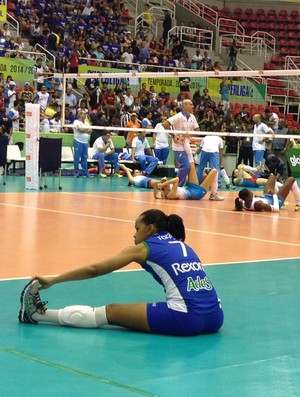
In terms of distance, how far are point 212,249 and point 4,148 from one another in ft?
32.1

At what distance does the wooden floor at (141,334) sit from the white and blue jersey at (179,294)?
0.35 ft

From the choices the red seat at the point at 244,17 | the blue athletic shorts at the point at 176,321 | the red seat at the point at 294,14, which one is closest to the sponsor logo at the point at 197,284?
the blue athletic shorts at the point at 176,321

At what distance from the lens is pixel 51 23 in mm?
32250

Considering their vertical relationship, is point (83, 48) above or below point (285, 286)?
above

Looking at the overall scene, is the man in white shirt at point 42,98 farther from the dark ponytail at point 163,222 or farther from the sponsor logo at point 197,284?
the sponsor logo at point 197,284

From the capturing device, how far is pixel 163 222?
20.7 ft

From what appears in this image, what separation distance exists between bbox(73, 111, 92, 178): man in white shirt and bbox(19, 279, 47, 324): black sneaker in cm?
1650

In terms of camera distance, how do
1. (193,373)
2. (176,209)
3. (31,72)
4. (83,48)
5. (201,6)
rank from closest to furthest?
1. (193,373)
2. (176,209)
3. (31,72)
4. (83,48)
5. (201,6)

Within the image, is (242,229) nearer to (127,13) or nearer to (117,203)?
(117,203)

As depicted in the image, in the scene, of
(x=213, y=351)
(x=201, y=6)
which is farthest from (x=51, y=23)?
(x=213, y=351)

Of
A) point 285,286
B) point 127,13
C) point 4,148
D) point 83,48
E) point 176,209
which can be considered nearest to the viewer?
point 285,286

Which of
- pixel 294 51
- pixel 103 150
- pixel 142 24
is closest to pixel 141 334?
pixel 103 150

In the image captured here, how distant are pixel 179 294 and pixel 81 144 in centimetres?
1754

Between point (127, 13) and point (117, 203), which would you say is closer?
point (117, 203)
